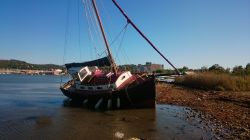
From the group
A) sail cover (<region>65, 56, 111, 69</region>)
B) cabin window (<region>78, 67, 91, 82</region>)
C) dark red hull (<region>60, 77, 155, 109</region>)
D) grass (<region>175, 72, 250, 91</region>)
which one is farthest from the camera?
grass (<region>175, 72, 250, 91</region>)

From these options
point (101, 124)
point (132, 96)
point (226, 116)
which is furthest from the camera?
point (132, 96)

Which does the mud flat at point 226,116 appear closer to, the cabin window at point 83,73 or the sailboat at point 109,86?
the sailboat at point 109,86

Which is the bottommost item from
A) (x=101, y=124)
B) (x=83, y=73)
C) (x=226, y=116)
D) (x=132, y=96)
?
(x=101, y=124)

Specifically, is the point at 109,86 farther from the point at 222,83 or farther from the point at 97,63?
the point at 222,83

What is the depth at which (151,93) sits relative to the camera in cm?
2495

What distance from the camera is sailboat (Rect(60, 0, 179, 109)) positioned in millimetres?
24844

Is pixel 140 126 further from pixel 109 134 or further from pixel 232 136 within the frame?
pixel 232 136

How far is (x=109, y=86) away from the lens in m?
25.9

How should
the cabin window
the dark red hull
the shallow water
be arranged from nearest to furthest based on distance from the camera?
the shallow water → the dark red hull → the cabin window

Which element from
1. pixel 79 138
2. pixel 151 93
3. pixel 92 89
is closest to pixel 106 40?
pixel 92 89

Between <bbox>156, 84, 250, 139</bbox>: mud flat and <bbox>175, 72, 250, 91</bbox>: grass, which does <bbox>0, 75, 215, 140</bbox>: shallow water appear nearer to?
<bbox>156, 84, 250, 139</bbox>: mud flat

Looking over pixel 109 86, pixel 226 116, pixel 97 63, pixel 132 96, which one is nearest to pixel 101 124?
pixel 132 96

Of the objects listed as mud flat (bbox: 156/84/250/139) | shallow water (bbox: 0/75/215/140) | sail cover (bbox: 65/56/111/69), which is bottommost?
shallow water (bbox: 0/75/215/140)

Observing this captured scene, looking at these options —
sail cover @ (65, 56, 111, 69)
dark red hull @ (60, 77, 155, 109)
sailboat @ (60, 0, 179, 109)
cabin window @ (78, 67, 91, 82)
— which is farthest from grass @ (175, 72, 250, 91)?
cabin window @ (78, 67, 91, 82)
